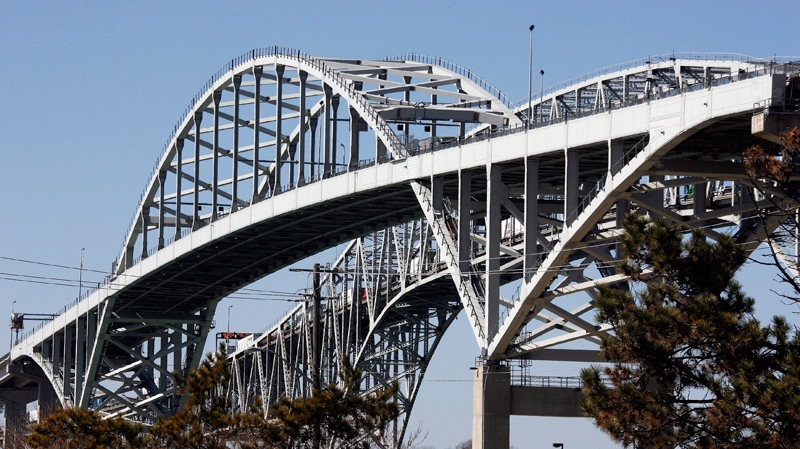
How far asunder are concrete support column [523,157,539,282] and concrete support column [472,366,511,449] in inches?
142

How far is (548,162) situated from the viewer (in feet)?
174

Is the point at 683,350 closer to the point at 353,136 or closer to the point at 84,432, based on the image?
the point at 84,432

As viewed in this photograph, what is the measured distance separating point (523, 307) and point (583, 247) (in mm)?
4132

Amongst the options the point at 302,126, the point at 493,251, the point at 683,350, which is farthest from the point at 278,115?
the point at 683,350

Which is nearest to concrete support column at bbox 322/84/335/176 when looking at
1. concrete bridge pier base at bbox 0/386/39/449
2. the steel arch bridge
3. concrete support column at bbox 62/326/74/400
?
the steel arch bridge

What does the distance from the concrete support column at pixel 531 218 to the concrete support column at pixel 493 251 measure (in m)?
1.94

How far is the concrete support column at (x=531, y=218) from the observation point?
166 ft

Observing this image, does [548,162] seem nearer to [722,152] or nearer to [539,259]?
[539,259]

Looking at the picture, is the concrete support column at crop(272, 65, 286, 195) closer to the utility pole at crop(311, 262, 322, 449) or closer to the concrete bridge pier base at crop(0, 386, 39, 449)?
the utility pole at crop(311, 262, 322, 449)

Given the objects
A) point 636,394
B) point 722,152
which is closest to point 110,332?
point 722,152

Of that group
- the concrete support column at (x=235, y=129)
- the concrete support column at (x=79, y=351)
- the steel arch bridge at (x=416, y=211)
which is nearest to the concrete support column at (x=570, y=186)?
the steel arch bridge at (x=416, y=211)

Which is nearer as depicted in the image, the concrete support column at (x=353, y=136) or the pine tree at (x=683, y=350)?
the pine tree at (x=683, y=350)

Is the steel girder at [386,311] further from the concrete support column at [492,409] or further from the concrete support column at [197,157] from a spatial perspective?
the concrete support column at [492,409]

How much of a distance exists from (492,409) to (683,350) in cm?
2124
